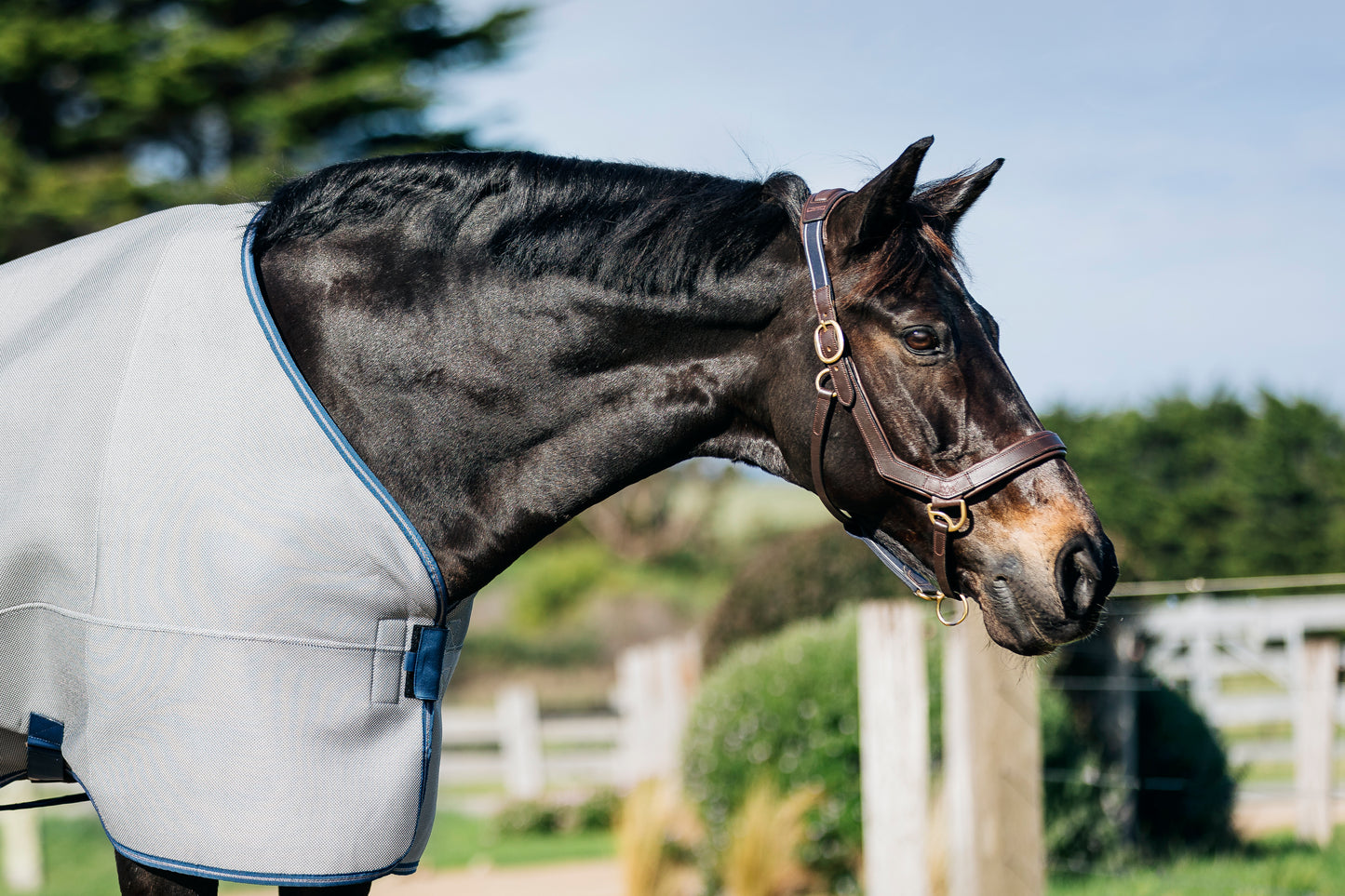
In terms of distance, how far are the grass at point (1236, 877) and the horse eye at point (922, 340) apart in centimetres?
387

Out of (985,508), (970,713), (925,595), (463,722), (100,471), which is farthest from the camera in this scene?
(463,722)

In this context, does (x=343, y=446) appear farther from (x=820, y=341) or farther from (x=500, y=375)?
(x=820, y=341)

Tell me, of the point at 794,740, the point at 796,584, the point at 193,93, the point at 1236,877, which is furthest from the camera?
the point at 193,93

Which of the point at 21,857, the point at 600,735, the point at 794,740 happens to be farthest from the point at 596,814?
the point at 21,857

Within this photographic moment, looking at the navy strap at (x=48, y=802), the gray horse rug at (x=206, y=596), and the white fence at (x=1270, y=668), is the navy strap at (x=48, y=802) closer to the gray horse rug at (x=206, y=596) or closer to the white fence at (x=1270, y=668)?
the gray horse rug at (x=206, y=596)

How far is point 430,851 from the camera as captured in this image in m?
9.67

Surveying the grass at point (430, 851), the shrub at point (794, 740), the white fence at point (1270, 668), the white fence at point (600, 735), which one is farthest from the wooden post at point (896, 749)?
the white fence at point (600, 735)

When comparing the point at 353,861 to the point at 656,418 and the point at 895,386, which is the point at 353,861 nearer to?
the point at 656,418

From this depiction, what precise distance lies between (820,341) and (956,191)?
21.3 inches

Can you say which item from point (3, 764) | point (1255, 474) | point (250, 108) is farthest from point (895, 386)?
point (1255, 474)

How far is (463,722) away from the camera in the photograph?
554 inches

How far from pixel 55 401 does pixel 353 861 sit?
941 millimetres

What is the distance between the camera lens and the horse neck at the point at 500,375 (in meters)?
2.03

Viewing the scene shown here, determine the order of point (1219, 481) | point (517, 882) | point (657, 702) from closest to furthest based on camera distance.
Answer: point (517, 882) → point (657, 702) → point (1219, 481)
